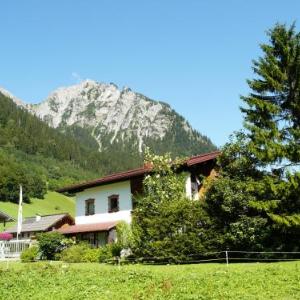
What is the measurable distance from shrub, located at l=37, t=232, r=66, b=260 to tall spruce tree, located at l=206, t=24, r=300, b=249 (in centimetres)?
1762

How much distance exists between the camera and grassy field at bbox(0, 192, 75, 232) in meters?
115

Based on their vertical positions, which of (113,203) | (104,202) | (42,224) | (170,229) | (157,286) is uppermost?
(42,224)

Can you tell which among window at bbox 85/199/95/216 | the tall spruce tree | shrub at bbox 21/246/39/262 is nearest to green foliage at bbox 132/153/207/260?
the tall spruce tree

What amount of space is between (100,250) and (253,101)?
1816cm

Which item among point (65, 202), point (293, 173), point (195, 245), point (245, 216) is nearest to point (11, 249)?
point (195, 245)

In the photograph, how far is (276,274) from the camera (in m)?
19.7

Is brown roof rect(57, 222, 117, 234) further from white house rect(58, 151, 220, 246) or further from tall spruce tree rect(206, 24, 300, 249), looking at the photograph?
tall spruce tree rect(206, 24, 300, 249)

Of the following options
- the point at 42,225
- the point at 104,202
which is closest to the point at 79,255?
the point at 104,202

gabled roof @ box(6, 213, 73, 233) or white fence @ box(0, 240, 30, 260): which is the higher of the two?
gabled roof @ box(6, 213, 73, 233)

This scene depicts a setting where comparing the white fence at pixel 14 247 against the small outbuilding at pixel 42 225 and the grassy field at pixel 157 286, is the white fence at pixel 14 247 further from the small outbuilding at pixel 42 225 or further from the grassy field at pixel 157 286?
the grassy field at pixel 157 286

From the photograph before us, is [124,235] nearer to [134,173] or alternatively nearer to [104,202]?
[134,173]

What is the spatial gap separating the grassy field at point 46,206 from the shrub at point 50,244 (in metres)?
65.7

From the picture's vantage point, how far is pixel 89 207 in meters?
51.0

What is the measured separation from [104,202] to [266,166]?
20928 mm
